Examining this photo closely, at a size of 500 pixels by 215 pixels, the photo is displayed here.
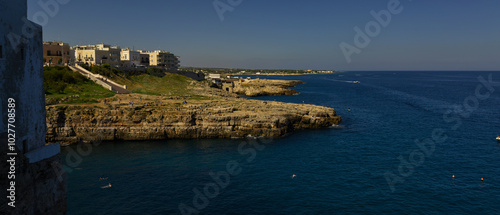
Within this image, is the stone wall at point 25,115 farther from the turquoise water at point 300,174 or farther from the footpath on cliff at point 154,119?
the footpath on cliff at point 154,119

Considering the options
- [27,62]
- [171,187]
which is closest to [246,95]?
[171,187]

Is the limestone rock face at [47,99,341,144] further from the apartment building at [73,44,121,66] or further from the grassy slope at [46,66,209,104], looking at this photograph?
the apartment building at [73,44,121,66]

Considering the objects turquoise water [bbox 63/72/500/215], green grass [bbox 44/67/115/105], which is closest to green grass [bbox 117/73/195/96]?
green grass [bbox 44/67/115/105]

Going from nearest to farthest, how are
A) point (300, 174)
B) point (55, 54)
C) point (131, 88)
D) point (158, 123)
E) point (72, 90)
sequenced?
point (300, 174)
point (158, 123)
point (72, 90)
point (131, 88)
point (55, 54)

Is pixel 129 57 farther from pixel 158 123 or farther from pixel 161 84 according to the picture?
pixel 158 123

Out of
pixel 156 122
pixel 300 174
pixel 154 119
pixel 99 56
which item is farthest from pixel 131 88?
pixel 300 174

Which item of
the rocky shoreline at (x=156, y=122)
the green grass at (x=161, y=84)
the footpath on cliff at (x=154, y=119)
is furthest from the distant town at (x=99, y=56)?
the rocky shoreline at (x=156, y=122)
